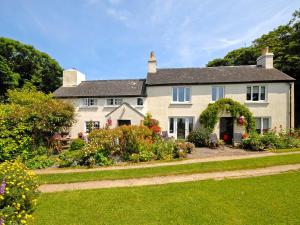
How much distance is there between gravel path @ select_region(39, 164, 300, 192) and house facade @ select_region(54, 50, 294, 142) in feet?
33.5

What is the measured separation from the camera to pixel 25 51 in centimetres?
4009

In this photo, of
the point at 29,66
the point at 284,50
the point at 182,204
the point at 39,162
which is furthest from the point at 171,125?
the point at 29,66

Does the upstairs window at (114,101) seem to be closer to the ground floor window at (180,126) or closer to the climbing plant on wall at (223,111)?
the ground floor window at (180,126)

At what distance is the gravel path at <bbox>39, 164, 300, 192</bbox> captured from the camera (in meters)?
8.38

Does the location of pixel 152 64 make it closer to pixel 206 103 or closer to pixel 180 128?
pixel 206 103

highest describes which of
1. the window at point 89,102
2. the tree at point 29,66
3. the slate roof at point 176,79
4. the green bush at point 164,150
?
the tree at point 29,66

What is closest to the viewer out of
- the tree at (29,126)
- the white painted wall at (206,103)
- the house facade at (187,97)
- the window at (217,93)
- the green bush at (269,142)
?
the tree at (29,126)

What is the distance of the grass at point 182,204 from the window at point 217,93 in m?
12.9

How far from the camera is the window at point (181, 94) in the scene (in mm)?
21031

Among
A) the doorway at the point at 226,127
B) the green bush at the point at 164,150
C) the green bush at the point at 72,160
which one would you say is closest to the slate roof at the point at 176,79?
the doorway at the point at 226,127

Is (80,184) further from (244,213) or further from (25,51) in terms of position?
(25,51)

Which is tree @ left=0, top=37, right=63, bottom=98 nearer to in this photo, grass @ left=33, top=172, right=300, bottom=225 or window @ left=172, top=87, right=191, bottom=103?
window @ left=172, top=87, right=191, bottom=103

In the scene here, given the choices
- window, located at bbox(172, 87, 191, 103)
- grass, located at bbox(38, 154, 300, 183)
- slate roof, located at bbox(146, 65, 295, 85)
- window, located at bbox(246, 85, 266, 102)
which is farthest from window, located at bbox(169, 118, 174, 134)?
grass, located at bbox(38, 154, 300, 183)

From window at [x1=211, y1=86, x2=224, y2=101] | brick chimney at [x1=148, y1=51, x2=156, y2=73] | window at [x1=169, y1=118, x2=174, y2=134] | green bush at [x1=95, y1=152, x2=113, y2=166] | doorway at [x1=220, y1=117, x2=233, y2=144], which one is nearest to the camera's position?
green bush at [x1=95, y1=152, x2=113, y2=166]
